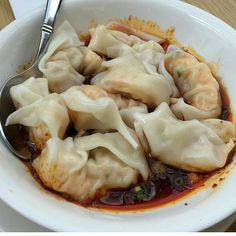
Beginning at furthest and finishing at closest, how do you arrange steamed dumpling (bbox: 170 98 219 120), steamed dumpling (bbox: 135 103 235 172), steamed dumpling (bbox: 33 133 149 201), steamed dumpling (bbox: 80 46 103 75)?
steamed dumpling (bbox: 80 46 103 75) → steamed dumpling (bbox: 170 98 219 120) → steamed dumpling (bbox: 135 103 235 172) → steamed dumpling (bbox: 33 133 149 201)

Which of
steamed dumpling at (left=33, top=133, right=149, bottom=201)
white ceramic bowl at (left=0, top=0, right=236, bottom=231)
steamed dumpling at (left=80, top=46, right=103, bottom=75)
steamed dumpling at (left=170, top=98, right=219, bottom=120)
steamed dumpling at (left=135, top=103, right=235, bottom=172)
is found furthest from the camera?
steamed dumpling at (left=80, top=46, right=103, bottom=75)

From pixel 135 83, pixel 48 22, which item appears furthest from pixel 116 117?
pixel 48 22

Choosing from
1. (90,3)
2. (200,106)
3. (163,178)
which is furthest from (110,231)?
(90,3)

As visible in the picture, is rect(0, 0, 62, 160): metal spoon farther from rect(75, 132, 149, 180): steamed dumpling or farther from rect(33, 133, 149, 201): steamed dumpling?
rect(75, 132, 149, 180): steamed dumpling

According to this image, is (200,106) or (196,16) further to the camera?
(196,16)

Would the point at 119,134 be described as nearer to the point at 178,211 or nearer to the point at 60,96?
→ the point at 60,96

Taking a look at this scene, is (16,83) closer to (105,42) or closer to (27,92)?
(27,92)

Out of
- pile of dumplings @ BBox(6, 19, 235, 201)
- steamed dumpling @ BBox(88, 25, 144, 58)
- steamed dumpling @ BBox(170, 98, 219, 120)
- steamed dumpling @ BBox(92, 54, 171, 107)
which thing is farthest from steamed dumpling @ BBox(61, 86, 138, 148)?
steamed dumpling @ BBox(88, 25, 144, 58)

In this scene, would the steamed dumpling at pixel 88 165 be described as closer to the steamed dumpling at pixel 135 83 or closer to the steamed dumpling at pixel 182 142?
the steamed dumpling at pixel 182 142
